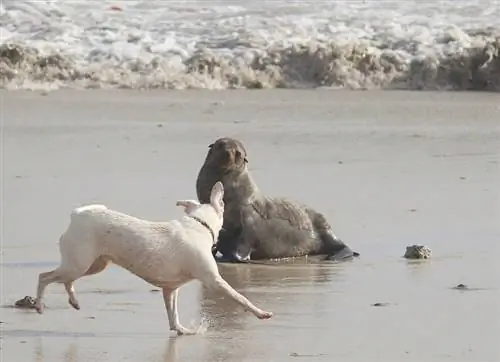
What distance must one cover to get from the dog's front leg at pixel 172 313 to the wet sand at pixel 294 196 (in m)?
0.05

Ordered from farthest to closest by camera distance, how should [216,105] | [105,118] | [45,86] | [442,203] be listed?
1. [45,86]
2. [216,105]
3. [105,118]
4. [442,203]

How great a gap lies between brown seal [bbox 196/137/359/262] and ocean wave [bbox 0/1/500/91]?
9.04 meters

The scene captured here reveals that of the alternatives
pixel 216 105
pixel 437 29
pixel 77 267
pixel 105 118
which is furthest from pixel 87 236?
pixel 437 29

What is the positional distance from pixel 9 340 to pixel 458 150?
7067mm

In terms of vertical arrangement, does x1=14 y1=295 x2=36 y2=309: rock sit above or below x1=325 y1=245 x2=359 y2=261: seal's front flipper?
above

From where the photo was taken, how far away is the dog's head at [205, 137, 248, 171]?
26.5 ft

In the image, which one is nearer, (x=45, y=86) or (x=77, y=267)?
(x=77, y=267)

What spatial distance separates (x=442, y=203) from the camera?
9.28 m

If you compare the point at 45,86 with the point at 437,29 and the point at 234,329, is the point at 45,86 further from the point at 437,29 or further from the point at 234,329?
the point at 234,329

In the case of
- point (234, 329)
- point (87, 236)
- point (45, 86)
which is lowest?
point (45, 86)

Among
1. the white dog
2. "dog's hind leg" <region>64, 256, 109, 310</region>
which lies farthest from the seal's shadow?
"dog's hind leg" <region>64, 256, 109, 310</region>

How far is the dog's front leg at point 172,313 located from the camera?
18.3 feet

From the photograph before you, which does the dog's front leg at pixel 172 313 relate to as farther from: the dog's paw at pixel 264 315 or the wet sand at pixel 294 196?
the dog's paw at pixel 264 315

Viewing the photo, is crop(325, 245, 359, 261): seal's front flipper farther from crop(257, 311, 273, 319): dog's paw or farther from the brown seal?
crop(257, 311, 273, 319): dog's paw
